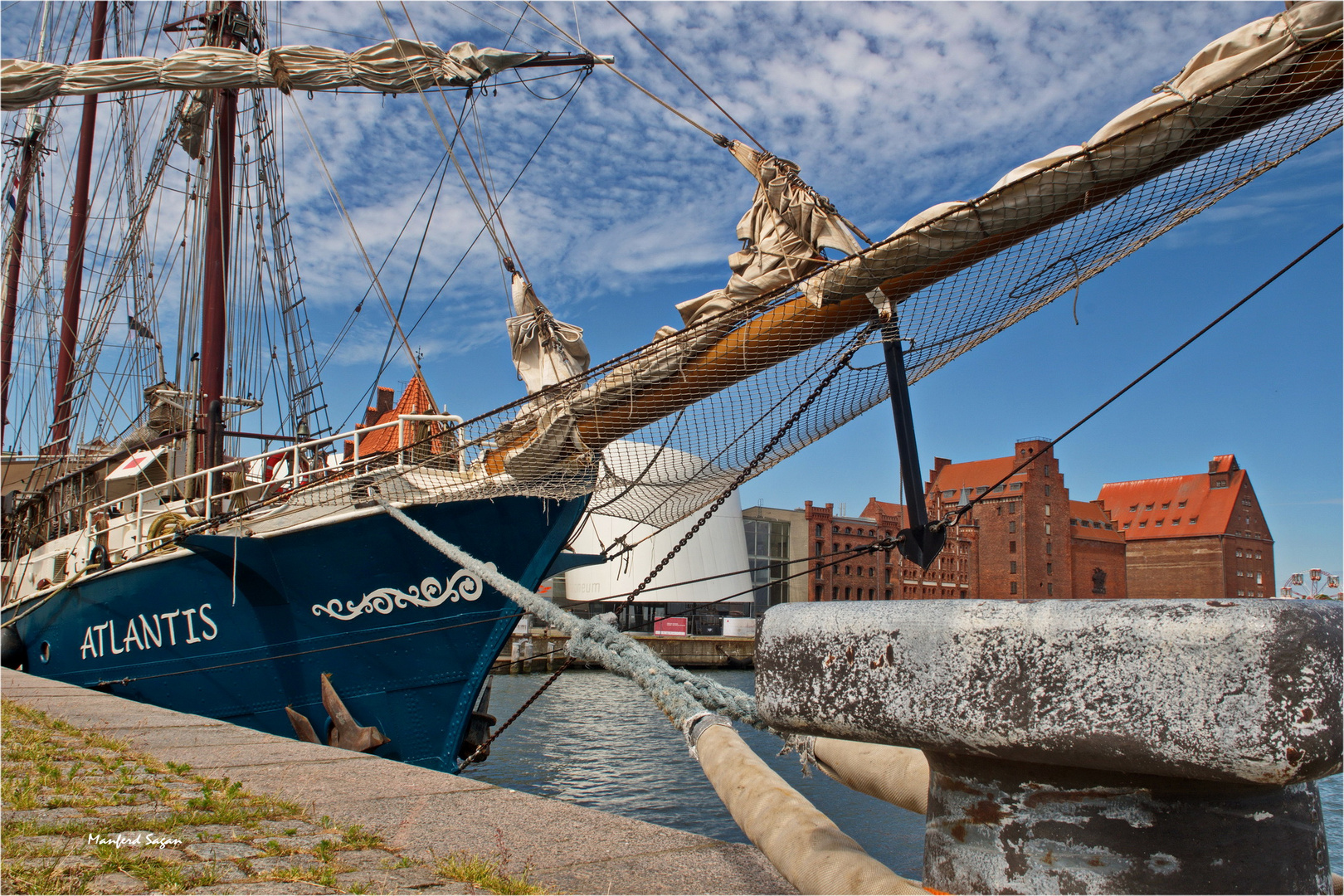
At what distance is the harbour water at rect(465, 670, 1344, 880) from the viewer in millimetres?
10859

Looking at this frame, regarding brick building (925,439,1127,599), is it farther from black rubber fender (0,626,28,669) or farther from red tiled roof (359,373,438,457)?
black rubber fender (0,626,28,669)

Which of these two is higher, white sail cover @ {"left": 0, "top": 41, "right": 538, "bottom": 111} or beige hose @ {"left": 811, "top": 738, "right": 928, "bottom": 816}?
white sail cover @ {"left": 0, "top": 41, "right": 538, "bottom": 111}

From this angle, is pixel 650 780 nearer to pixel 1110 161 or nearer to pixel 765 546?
pixel 1110 161

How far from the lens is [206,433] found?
11516 millimetres

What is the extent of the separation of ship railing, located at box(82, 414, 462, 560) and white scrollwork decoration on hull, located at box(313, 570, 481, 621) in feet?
3.95

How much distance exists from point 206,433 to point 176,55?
5.92m

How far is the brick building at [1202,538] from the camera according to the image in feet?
236

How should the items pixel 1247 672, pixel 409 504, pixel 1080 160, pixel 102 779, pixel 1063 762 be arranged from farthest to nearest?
pixel 409 504
pixel 1080 160
pixel 102 779
pixel 1063 762
pixel 1247 672

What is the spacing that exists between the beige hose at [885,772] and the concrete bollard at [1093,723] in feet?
3.66

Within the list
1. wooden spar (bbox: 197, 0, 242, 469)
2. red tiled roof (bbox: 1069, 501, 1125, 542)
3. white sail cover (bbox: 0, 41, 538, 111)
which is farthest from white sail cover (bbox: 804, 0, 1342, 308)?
red tiled roof (bbox: 1069, 501, 1125, 542)

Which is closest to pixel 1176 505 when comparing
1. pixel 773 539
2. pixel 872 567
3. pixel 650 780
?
pixel 872 567

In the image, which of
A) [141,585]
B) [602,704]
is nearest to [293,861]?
[141,585]

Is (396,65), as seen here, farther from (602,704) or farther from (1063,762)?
(602,704)

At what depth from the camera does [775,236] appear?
6.00 meters
